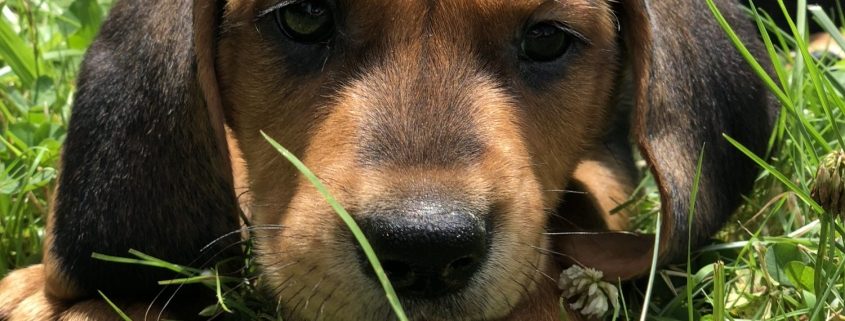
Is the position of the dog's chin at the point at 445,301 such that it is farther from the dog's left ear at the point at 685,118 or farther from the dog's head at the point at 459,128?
the dog's left ear at the point at 685,118

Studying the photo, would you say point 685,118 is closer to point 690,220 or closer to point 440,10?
point 690,220

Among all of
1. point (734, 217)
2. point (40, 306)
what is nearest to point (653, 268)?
point (734, 217)

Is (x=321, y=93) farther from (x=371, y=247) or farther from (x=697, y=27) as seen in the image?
(x=697, y=27)

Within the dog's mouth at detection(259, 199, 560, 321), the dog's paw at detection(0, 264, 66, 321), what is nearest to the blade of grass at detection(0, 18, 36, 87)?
the dog's paw at detection(0, 264, 66, 321)

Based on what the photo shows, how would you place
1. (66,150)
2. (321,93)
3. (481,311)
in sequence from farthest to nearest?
(66,150) < (321,93) < (481,311)

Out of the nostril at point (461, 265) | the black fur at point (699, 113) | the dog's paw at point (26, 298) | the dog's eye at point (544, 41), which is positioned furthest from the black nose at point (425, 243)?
the dog's paw at point (26, 298)

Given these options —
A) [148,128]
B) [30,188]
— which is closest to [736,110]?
[148,128]

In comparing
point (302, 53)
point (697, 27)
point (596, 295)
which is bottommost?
point (596, 295)
